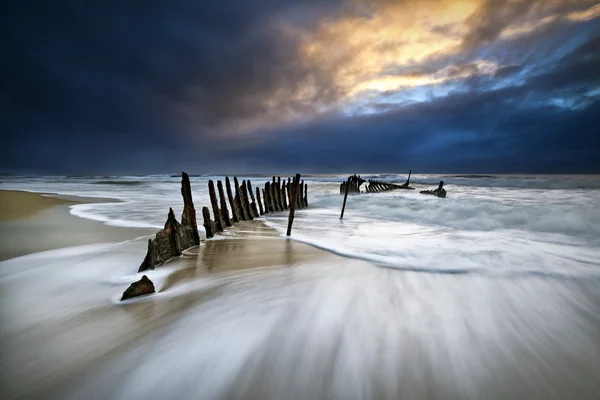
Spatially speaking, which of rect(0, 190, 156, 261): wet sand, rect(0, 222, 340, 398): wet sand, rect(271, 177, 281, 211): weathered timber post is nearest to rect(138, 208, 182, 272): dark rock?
rect(0, 222, 340, 398): wet sand

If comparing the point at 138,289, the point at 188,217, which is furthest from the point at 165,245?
the point at 138,289

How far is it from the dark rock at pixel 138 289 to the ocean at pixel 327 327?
0.10 m

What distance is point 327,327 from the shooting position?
257 centimetres

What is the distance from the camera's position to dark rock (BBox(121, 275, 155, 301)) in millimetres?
3112

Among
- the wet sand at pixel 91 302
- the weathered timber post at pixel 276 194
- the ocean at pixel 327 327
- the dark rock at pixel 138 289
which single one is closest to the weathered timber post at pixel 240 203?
the weathered timber post at pixel 276 194

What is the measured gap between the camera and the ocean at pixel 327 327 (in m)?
1.89

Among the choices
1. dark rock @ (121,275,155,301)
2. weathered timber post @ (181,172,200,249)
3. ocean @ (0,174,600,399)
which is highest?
weathered timber post @ (181,172,200,249)

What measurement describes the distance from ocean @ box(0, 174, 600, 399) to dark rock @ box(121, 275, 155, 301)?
10cm

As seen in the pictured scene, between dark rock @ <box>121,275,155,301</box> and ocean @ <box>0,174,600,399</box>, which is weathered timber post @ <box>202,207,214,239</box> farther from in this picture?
dark rock @ <box>121,275,155,301</box>

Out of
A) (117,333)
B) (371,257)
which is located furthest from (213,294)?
(371,257)

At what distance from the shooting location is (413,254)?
5348 millimetres

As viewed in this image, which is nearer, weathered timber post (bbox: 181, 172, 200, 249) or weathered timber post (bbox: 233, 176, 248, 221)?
weathered timber post (bbox: 181, 172, 200, 249)

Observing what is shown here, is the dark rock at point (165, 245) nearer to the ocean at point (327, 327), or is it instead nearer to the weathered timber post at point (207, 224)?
the ocean at point (327, 327)

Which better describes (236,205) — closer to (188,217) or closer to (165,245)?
(188,217)
